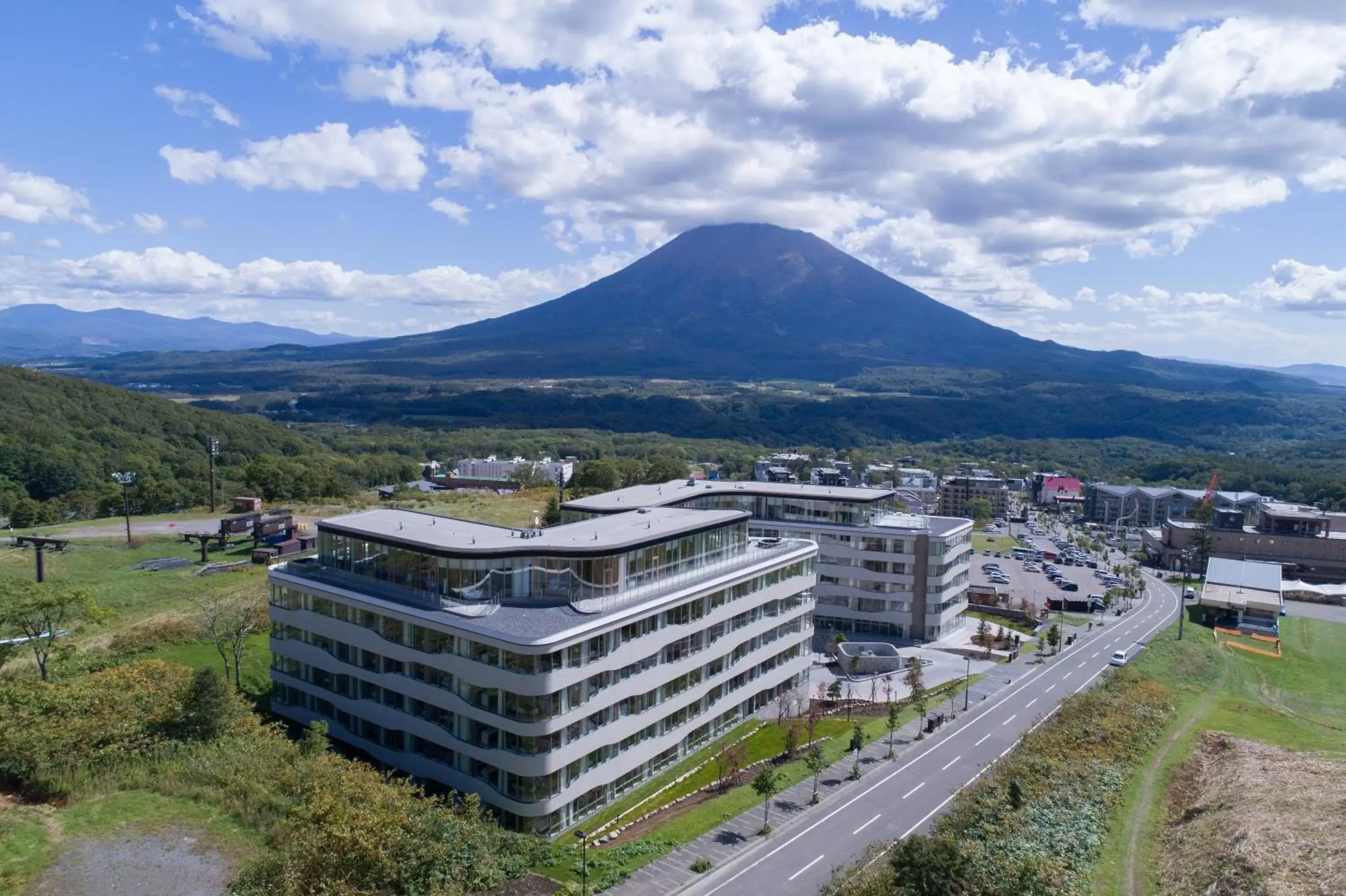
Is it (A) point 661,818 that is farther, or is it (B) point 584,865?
(A) point 661,818

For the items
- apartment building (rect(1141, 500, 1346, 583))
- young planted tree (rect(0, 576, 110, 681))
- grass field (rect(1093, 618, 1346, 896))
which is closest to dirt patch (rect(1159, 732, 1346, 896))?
grass field (rect(1093, 618, 1346, 896))

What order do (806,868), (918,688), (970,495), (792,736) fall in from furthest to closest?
1. (970,495)
2. (918,688)
3. (792,736)
4. (806,868)

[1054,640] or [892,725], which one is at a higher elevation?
[892,725]

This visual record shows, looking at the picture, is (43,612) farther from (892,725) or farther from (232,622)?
(892,725)

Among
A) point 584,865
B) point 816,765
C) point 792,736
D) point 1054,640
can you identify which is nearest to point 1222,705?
point 1054,640

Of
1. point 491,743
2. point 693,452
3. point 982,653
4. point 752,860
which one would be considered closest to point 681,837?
point 752,860

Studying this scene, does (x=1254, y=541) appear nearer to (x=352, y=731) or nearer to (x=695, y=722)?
(x=695, y=722)
